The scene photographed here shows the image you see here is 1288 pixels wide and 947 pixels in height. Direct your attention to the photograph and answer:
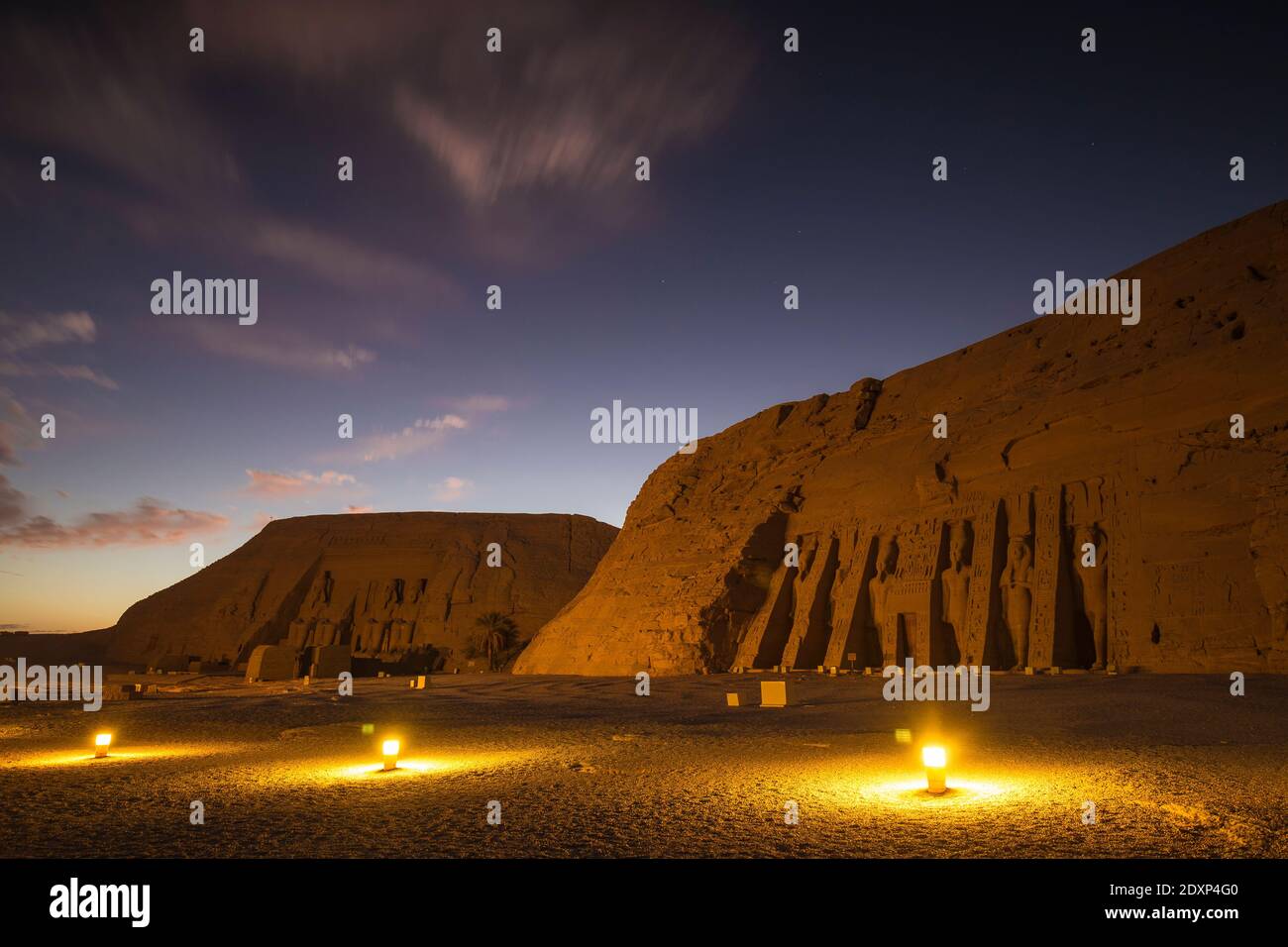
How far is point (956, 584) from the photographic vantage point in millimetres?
22469

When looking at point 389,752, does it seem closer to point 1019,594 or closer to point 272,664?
point 1019,594

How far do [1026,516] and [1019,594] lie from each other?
84.2 inches

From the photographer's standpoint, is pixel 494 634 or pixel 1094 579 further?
pixel 494 634

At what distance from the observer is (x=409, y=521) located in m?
63.9

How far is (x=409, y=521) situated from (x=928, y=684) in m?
51.3

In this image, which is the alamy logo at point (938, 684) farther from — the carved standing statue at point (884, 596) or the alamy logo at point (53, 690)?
the alamy logo at point (53, 690)

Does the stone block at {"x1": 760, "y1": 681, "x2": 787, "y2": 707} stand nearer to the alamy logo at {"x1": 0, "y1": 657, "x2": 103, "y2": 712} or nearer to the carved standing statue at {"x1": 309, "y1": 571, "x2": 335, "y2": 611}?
the alamy logo at {"x1": 0, "y1": 657, "x2": 103, "y2": 712}

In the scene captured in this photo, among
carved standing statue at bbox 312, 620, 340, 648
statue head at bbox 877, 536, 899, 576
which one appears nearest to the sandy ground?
statue head at bbox 877, 536, 899, 576

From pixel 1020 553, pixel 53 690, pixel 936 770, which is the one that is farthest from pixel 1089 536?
pixel 53 690

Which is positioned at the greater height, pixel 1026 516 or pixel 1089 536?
pixel 1026 516

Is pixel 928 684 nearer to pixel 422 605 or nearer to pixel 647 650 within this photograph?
pixel 647 650

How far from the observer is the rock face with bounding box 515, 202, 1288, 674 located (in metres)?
17.2
